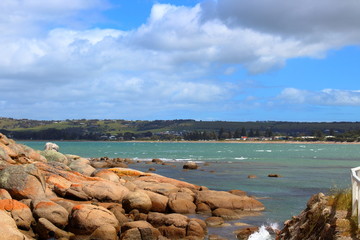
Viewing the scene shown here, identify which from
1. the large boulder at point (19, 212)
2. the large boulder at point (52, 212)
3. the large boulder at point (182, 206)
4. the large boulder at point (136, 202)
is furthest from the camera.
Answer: the large boulder at point (182, 206)

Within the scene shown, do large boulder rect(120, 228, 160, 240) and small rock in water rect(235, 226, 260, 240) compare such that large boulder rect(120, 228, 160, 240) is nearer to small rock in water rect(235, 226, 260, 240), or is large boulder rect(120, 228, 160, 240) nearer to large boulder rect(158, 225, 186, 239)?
large boulder rect(158, 225, 186, 239)

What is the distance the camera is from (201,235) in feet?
64.0

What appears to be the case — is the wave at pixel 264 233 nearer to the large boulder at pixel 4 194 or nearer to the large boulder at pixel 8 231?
the large boulder at pixel 8 231

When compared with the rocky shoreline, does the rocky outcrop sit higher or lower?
higher

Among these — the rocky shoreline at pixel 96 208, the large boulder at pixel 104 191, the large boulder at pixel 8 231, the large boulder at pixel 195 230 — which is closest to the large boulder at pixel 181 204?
the rocky shoreline at pixel 96 208

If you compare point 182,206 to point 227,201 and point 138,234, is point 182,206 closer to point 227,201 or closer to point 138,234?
point 227,201

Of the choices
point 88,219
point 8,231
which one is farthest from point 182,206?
point 8,231

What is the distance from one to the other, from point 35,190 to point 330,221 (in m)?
14.3

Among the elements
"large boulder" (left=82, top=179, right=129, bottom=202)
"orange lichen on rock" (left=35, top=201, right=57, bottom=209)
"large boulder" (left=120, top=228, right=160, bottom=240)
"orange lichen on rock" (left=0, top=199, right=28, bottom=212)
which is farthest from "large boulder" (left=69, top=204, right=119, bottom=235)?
"large boulder" (left=82, top=179, right=129, bottom=202)

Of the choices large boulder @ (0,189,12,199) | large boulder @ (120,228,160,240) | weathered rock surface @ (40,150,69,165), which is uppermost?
weathered rock surface @ (40,150,69,165)

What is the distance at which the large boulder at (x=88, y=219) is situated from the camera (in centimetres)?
1850

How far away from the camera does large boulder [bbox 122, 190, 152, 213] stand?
2288cm

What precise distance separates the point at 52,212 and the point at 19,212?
4.28 ft

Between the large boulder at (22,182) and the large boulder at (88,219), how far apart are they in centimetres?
294
